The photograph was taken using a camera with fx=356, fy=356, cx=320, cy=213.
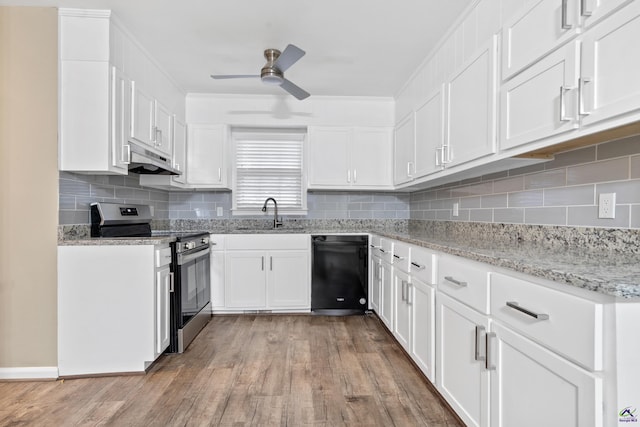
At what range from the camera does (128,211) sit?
9.93 feet

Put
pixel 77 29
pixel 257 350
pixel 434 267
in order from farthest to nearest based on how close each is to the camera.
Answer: pixel 257 350 < pixel 77 29 < pixel 434 267

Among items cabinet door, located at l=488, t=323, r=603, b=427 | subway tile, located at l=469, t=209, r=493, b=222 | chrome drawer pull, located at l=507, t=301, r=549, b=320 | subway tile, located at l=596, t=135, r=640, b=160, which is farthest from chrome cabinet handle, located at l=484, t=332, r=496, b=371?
subway tile, located at l=469, t=209, r=493, b=222

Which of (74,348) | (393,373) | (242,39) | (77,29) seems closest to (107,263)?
(74,348)

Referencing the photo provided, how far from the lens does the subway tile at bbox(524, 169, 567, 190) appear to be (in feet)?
6.09

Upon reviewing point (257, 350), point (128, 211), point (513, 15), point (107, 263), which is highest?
point (513, 15)

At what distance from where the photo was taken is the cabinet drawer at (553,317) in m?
0.92

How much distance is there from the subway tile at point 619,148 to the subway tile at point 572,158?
5cm

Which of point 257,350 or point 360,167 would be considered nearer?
point 257,350

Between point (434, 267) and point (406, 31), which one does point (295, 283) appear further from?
→ point (406, 31)

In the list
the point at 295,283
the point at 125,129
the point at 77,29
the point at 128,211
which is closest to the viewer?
the point at 77,29

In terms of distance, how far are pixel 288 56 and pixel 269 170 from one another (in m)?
2.06

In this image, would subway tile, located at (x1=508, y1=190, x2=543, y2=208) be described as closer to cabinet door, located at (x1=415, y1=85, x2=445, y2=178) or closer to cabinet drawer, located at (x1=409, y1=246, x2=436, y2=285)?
cabinet door, located at (x1=415, y1=85, x2=445, y2=178)

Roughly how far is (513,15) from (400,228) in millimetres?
2867

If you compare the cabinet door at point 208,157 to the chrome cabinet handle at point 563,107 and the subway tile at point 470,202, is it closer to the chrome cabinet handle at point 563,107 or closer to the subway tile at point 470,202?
the subway tile at point 470,202
